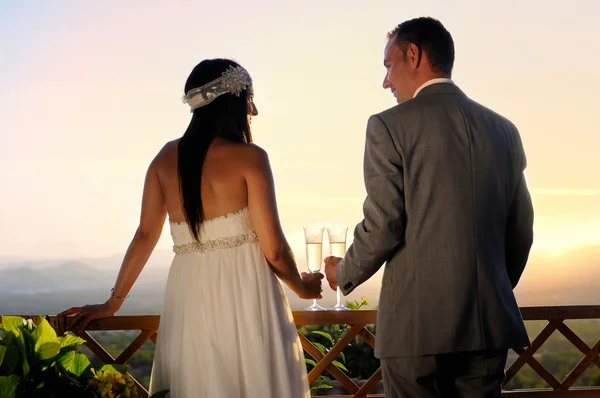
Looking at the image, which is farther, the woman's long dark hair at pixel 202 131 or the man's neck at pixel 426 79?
the woman's long dark hair at pixel 202 131

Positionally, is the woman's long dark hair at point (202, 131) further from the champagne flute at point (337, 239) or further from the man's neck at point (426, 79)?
the man's neck at point (426, 79)

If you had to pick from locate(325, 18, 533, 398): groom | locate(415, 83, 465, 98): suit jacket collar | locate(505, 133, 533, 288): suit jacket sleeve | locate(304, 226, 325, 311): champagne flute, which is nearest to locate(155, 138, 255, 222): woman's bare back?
locate(304, 226, 325, 311): champagne flute

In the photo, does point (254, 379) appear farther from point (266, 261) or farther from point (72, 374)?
point (72, 374)

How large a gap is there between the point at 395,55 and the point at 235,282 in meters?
0.86

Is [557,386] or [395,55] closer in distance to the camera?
[395,55]

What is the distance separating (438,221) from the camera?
1996 mm

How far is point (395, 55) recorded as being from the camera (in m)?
2.16

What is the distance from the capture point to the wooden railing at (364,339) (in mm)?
2748

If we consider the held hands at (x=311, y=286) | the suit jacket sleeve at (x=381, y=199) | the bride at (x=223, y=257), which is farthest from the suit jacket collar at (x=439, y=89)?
the held hands at (x=311, y=286)

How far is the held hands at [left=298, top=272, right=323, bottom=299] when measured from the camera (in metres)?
2.62

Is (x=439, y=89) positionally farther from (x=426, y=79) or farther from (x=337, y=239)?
(x=337, y=239)

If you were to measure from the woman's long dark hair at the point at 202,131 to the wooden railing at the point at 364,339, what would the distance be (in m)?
0.53

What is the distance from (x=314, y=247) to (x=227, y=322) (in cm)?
37

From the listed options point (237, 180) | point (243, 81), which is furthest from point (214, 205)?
point (243, 81)
